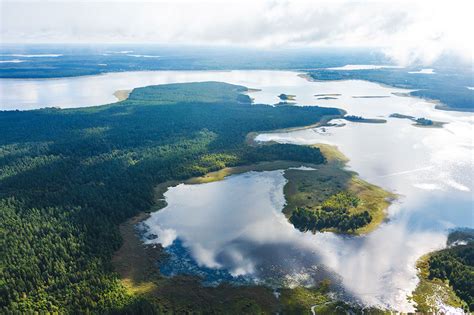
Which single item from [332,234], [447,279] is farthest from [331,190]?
[447,279]

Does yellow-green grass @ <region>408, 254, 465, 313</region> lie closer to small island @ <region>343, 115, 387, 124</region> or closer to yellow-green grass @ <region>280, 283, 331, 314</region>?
yellow-green grass @ <region>280, 283, 331, 314</region>

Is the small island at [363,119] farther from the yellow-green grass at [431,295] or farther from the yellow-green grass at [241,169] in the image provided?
the yellow-green grass at [431,295]

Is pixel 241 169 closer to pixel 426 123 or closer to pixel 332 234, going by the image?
pixel 332 234

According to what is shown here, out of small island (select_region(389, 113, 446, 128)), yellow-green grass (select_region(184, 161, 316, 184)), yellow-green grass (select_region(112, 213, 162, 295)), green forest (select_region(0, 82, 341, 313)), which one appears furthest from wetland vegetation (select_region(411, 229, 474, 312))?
small island (select_region(389, 113, 446, 128))

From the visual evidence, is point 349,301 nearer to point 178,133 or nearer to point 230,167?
point 230,167

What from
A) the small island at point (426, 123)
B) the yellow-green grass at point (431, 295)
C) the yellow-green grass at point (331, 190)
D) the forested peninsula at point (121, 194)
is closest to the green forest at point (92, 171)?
the forested peninsula at point (121, 194)
